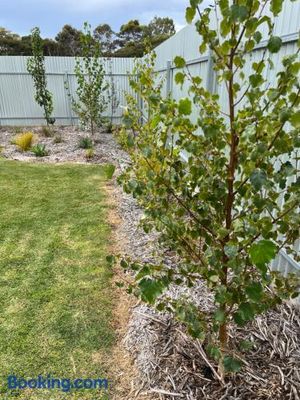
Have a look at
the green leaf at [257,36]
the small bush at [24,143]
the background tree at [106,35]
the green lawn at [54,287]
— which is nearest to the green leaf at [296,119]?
A: the green leaf at [257,36]

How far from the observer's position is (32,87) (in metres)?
9.74

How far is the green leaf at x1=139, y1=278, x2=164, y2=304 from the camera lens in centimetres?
116

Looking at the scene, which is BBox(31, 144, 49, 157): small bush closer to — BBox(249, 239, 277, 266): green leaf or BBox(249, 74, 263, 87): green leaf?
BBox(249, 74, 263, 87): green leaf

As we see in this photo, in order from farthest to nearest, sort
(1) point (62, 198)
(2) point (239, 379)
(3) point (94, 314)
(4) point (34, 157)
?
(4) point (34, 157)
(1) point (62, 198)
(3) point (94, 314)
(2) point (239, 379)

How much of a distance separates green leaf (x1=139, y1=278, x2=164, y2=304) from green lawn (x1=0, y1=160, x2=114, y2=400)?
3.10ft

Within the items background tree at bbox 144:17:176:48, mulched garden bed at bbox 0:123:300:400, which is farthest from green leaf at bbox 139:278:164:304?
background tree at bbox 144:17:176:48

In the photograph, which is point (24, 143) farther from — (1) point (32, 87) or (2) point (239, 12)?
(2) point (239, 12)

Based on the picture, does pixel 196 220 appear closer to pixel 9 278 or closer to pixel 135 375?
pixel 135 375

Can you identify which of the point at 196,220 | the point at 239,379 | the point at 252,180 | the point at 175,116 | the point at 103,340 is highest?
the point at 175,116

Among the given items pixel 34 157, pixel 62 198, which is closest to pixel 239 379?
pixel 62 198

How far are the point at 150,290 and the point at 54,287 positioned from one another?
1686 mm

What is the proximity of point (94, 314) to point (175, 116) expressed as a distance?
1.69 m

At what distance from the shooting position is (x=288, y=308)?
2.13 meters

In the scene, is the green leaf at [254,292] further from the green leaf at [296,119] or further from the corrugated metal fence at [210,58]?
the corrugated metal fence at [210,58]
